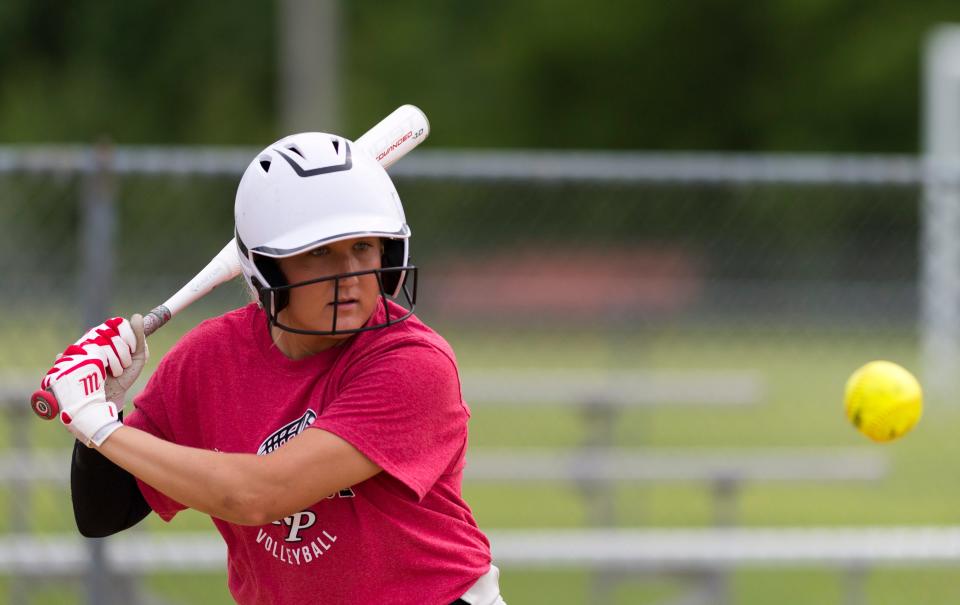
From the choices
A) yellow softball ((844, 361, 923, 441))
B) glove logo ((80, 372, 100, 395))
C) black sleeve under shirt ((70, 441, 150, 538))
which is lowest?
black sleeve under shirt ((70, 441, 150, 538))

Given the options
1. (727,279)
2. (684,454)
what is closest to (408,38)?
(727,279)

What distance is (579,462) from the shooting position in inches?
286

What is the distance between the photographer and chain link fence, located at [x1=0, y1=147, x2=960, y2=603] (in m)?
4.93

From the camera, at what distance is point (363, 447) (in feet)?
8.02

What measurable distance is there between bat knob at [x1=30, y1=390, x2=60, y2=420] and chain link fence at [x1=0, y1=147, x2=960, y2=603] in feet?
5.89

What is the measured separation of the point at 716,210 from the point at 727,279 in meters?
1.46

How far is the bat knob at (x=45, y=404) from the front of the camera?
8.34ft

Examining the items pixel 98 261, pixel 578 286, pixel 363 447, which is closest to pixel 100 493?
pixel 363 447

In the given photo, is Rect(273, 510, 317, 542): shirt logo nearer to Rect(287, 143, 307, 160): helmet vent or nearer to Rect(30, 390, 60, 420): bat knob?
Rect(30, 390, 60, 420): bat knob

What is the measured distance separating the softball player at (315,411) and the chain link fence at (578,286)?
5.91 ft


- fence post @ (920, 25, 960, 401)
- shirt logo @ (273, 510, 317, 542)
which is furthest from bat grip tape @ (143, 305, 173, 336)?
fence post @ (920, 25, 960, 401)

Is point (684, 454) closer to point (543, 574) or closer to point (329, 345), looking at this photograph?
point (543, 574)

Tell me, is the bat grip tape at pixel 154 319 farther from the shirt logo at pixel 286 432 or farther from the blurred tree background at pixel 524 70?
the blurred tree background at pixel 524 70

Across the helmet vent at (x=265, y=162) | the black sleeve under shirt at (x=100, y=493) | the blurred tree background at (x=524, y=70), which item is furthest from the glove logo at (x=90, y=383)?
the blurred tree background at (x=524, y=70)
